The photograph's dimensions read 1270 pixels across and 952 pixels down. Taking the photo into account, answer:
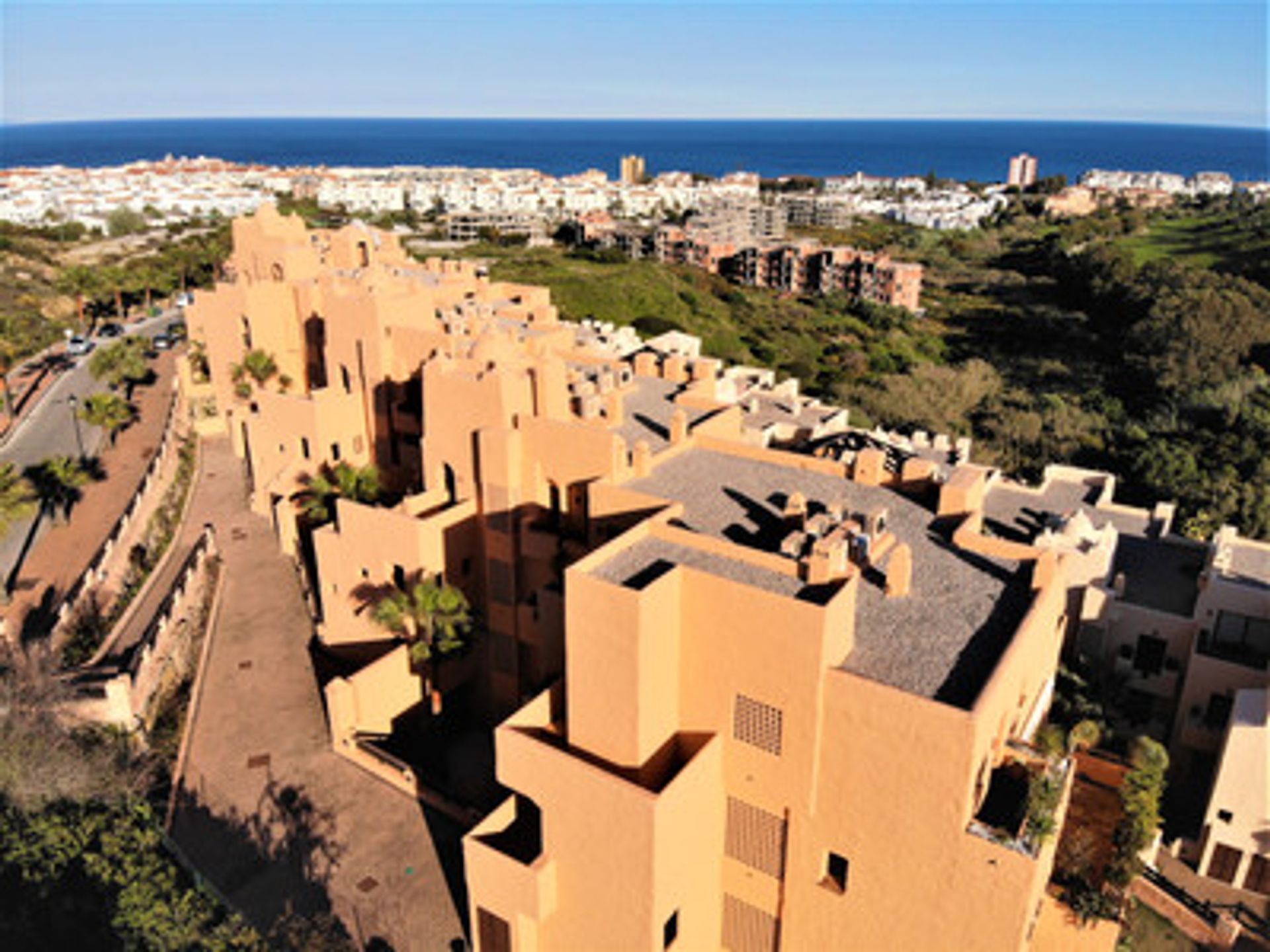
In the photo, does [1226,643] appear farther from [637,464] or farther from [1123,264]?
[1123,264]

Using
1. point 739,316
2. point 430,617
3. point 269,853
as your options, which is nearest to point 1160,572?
point 430,617

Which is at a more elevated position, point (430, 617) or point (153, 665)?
point (430, 617)

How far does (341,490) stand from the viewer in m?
34.8

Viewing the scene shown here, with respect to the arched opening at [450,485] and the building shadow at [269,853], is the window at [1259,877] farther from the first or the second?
the arched opening at [450,485]

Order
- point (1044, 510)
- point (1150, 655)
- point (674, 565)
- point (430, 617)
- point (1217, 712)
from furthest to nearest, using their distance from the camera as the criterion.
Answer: point (1044, 510), point (1150, 655), point (1217, 712), point (430, 617), point (674, 565)

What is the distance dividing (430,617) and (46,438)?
35.8 metres

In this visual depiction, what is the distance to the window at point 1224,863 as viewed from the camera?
84.7ft

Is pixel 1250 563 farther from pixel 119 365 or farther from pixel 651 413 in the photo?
pixel 119 365

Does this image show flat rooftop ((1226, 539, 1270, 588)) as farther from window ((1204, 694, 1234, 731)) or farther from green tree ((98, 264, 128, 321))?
green tree ((98, 264, 128, 321))

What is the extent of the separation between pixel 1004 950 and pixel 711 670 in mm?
7233

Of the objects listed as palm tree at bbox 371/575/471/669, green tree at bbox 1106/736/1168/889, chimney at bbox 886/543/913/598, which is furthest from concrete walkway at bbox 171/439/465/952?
green tree at bbox 1106/736/1168/889

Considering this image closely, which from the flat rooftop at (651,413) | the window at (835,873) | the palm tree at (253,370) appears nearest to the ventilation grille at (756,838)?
the window at (835,873)

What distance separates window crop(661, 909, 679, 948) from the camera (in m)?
19.0

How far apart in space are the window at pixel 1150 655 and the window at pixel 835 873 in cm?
1749
